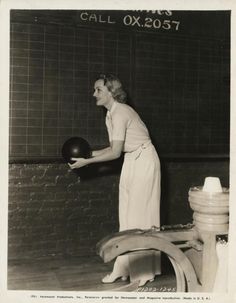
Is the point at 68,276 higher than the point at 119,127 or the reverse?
the reverse

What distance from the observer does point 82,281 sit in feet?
A: 7.84

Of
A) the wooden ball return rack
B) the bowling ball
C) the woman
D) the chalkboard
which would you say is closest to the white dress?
the woman

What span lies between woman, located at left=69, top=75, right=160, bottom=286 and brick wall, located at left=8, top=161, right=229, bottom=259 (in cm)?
51

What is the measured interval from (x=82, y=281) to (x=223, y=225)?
1458 mm

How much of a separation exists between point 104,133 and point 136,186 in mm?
737

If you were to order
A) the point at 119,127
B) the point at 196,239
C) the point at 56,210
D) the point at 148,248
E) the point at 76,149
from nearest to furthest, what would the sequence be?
the point at 148,248
the point at 196,239
the point at 119,127
the point at 76,149
the point at 56,210

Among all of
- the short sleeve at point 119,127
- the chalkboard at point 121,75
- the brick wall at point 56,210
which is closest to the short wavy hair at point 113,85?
the short sleeve at point 119,127

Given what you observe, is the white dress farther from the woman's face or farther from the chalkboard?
the chalkboard

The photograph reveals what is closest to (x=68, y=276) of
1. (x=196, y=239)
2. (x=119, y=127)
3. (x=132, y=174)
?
(x=132, y=174)

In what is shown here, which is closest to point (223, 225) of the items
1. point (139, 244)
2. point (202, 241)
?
point (202, 241)

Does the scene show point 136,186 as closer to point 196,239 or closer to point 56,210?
point 56,210

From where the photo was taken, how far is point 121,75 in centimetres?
292

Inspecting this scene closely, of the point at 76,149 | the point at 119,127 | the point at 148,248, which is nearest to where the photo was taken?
the point at 148,248

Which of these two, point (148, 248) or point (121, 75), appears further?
point (121, 75)
